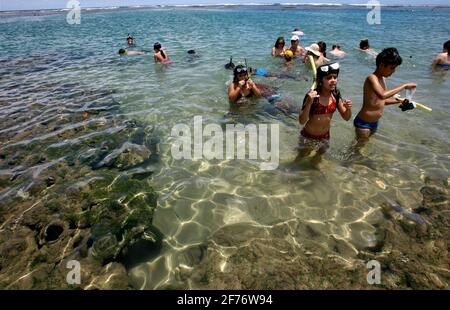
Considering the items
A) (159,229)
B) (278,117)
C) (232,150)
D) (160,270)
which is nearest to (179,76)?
(278,117)

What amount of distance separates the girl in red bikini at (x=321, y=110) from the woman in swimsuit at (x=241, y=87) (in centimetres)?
294

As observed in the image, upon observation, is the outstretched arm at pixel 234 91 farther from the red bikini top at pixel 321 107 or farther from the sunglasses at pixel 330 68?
the sunglasses at pixel 330 68

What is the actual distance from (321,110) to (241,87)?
3.42 metres

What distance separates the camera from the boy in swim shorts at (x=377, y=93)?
16.0ft

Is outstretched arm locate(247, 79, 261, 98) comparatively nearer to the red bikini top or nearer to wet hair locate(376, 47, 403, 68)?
the red bikini top

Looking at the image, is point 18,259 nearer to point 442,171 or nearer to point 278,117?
point 278,117

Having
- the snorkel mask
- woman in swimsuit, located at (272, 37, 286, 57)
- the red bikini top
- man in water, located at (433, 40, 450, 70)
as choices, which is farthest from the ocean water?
the snorkel mask

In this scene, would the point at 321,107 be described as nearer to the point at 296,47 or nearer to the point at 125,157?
the point at 125,157

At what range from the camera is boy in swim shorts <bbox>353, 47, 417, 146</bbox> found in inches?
192

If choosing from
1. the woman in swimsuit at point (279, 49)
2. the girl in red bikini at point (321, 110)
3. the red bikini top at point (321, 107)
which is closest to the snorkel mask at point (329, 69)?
the girl in red bikini at point (321, 110)

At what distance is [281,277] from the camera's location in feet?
12.2

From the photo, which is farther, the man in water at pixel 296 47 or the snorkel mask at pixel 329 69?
the man in water at pixel 296 47

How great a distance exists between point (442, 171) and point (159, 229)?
199 inches

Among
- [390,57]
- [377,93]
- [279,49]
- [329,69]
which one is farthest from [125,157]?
[279,49]
